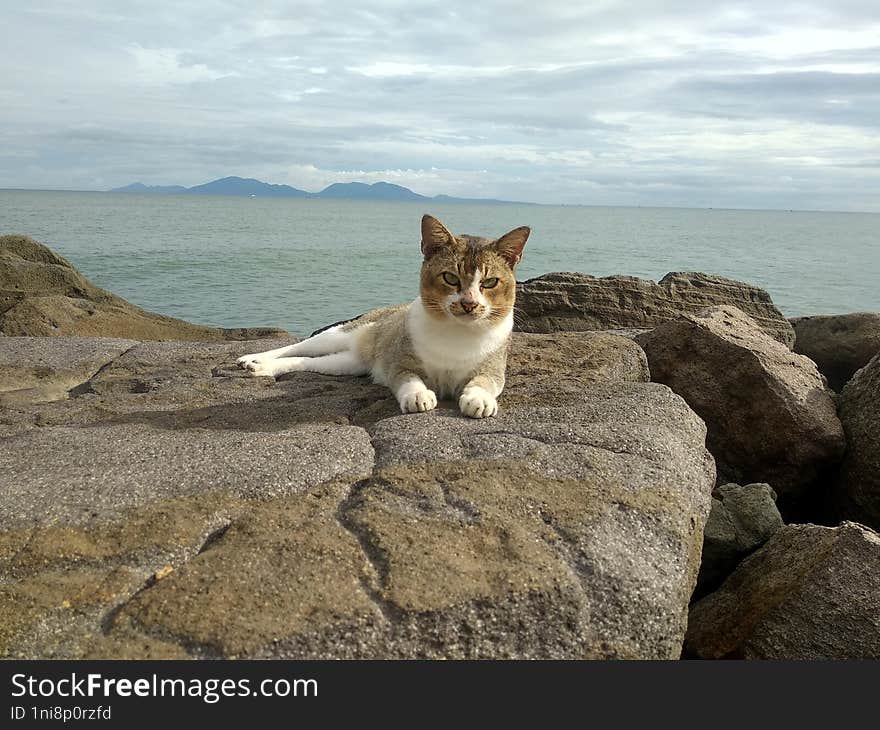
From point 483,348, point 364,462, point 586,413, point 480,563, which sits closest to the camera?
point 480,563

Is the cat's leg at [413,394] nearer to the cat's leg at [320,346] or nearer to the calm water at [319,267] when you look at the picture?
the cat's leg at [320,346]

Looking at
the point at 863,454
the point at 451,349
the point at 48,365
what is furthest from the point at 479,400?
the point at 48,365

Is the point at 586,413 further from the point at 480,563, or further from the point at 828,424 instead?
the point at 828,424

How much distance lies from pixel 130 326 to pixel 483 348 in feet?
25.5

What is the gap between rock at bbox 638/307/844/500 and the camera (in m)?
6.29

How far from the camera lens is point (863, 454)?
19.9ft

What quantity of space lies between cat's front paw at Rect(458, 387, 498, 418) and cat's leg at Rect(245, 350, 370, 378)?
177cm

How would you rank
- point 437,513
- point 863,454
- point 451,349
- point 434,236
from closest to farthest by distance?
1. point 437,513
2. point 434,236
3. point 451,349
4. point 863,454

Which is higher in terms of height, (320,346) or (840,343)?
(320,346)

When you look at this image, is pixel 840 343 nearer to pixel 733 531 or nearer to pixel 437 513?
pixel 733 531

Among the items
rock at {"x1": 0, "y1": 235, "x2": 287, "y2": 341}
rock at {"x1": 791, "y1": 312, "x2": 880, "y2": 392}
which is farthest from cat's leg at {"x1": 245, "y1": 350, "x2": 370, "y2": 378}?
rock at {"x1": 791, "y1": 312, "x2": 880, "y2": 392}

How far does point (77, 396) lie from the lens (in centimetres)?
562

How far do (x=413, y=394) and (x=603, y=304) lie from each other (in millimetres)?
6166
